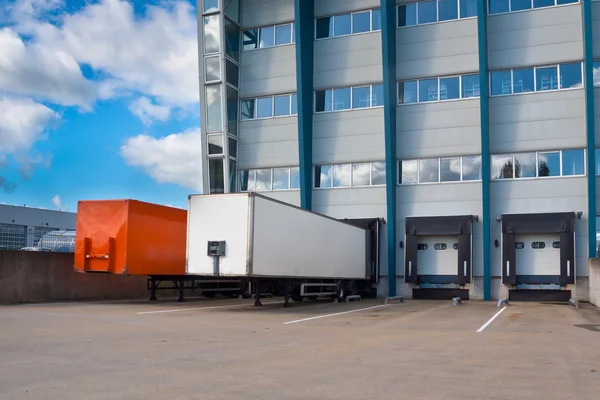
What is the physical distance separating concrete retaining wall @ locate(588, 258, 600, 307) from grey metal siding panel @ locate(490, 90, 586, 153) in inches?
236

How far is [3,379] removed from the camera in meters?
7.21

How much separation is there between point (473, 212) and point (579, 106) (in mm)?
6801

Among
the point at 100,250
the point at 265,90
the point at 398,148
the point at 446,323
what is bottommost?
the point at 446,323

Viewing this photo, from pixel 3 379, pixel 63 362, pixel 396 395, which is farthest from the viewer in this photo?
pixel 63 362

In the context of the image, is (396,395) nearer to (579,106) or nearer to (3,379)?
(3,379)

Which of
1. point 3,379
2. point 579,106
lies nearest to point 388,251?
point 579,106

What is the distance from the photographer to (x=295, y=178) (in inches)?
1298

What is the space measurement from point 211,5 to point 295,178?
10.5m

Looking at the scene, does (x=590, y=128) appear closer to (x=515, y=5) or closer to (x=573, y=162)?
(x=573, y=162)

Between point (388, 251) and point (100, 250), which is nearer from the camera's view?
point (100, 250)

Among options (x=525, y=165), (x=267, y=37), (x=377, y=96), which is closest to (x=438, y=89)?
(x=377, y=96)

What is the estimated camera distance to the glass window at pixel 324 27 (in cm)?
3297

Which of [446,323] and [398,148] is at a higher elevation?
[398,148]

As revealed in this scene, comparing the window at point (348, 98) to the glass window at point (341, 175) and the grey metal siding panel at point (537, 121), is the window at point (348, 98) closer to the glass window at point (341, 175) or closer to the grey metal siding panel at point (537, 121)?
the glass window at point (341, 175)
